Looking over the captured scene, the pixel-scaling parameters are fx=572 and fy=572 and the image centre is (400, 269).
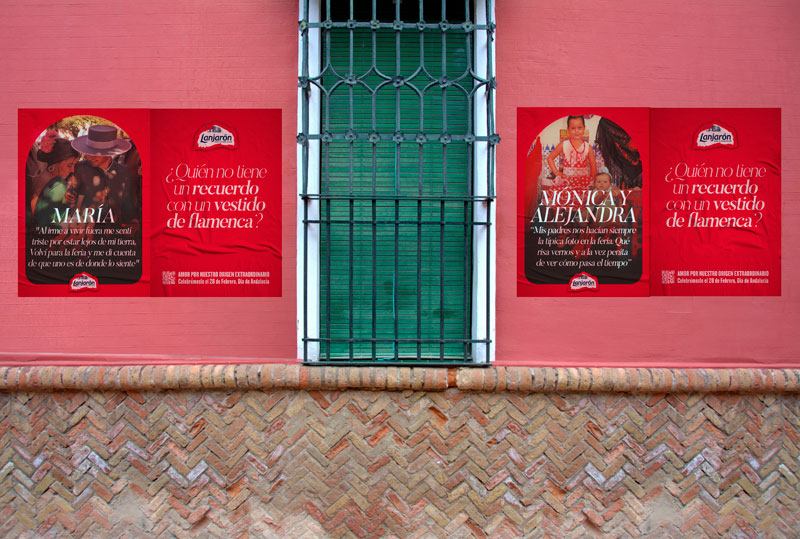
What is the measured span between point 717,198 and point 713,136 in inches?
17.5

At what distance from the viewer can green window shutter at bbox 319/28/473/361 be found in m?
4.10

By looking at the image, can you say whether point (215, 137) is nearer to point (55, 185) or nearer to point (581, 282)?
point (55, 185)

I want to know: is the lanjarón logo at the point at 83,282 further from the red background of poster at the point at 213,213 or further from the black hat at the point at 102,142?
the black hat at the point at 102,142

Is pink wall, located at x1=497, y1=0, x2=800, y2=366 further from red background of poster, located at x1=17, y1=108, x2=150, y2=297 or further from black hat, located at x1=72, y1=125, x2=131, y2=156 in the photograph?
black hat, located at x1=72, y1=125, x2=131, y2=156

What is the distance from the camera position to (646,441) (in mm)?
3982

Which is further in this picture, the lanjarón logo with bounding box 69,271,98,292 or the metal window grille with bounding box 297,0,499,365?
the lanjarón logo with bounding box 69,271,98,292

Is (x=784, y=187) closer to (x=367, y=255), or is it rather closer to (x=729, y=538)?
(x=729, y=538)

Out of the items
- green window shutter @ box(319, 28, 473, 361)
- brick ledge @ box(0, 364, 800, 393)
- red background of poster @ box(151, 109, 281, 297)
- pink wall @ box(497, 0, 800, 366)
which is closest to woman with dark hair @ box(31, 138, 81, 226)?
red background of poster @ box(151, 109, 281, 297)

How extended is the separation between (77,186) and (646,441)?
173 inches

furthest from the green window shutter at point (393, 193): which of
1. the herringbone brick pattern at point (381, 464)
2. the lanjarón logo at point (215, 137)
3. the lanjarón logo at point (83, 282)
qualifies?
the lanjarón logo at point (83, 282)

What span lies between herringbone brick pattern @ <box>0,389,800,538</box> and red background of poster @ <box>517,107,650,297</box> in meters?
0.74

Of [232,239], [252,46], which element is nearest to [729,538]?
[232,239]

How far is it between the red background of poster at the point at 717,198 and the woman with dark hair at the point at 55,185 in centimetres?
416

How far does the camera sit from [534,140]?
13.4ft
